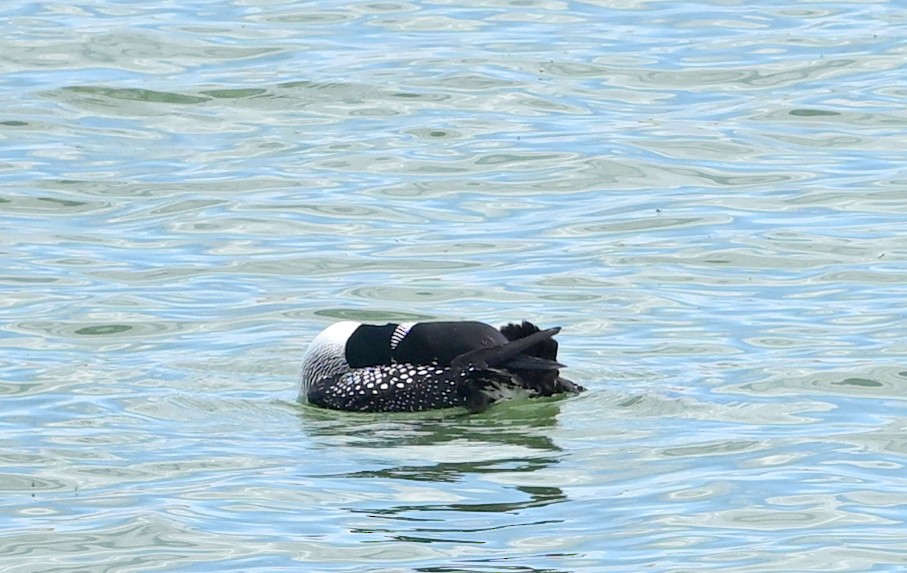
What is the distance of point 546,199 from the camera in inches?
609

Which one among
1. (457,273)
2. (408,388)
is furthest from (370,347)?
(457,273)

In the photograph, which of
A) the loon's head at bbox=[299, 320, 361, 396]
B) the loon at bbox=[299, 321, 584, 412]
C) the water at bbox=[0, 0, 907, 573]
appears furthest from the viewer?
the loon's head at bbox=[299, 320, 361, 396]

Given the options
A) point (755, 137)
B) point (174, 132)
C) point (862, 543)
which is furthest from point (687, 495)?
point (174, 132)

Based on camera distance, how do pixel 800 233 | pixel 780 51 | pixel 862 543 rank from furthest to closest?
pixel 780 51
pixel 800 233
pixel 862 543

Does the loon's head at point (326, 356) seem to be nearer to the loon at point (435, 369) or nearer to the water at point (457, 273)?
the loon at point (435, 369)

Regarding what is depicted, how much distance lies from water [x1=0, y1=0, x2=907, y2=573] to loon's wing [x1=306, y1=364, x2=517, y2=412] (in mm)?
126

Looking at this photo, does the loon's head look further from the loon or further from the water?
the water

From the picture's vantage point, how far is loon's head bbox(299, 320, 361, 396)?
422 inches

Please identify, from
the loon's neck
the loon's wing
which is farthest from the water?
the loon's neck

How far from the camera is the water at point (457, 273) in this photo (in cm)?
833

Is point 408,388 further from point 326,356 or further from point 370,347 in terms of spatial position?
point 326,356

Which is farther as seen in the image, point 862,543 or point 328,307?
point 328,307

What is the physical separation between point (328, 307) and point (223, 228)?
7.68ft

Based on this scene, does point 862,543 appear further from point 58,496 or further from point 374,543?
point 58,496
